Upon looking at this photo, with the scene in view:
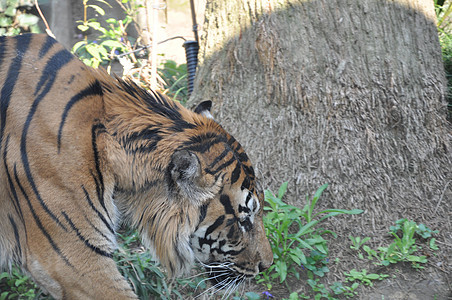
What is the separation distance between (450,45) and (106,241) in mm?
5258

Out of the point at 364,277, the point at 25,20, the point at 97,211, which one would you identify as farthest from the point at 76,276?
the point at 25,20

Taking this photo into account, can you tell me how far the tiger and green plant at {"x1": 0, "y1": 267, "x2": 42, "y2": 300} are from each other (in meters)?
0.67

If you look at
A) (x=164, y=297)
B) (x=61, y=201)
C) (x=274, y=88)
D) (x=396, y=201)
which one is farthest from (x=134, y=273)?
(x=396, y=201)

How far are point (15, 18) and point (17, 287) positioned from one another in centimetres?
633

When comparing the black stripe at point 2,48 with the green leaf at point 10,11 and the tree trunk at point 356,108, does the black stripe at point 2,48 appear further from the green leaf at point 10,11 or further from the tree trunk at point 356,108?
the green leaf at point 10,11

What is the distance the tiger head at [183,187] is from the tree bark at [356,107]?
4.22 ft

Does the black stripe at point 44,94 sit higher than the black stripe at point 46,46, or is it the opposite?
the black stripe at point 46,46

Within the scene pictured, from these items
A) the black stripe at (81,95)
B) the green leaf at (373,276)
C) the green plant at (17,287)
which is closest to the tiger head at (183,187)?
the black stripe at (81,95)

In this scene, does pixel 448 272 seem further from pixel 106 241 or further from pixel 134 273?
pixel 106 241

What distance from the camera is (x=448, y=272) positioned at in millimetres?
3754

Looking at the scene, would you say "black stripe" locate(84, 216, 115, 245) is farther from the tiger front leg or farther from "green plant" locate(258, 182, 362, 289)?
"green plant" locate(258, 182, 362, 289)

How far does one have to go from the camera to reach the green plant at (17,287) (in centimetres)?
359

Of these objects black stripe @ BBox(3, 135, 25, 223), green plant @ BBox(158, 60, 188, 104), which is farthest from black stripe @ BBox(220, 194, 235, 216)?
green plant @ BBox(158, 60, 188, 104)

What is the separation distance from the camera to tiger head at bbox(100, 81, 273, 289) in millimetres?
2807
